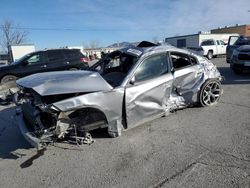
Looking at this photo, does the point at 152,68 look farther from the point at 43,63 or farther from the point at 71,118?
the point at 43,63

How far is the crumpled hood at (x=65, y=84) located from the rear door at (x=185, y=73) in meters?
1.80

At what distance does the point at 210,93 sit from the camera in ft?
20.7

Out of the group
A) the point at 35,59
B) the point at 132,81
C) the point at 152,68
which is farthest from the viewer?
the point at 35,59

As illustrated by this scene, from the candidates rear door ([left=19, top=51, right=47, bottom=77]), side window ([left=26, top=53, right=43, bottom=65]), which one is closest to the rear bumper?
rear door ([left=19, top=51, right=47, bottom=77])

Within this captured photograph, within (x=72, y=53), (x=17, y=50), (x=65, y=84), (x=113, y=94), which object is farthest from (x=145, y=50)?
(x=17, y=50)

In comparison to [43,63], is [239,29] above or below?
above

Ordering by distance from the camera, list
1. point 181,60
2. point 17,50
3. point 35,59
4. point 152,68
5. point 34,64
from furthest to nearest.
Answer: point 17,50
point 35,59
point 34,64
point 181,60
point 152,68

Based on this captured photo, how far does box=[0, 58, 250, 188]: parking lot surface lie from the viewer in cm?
337

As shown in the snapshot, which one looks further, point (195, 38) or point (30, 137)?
point (195, 38)

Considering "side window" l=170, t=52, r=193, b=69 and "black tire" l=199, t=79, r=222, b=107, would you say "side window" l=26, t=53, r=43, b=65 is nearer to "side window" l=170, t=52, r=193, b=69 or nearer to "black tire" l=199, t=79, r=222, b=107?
"side window" l=170, t=52, r=193, b=69

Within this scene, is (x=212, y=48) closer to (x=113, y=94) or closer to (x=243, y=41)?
(x=243, y=41)

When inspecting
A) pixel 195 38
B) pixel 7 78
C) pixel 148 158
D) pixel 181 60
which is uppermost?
pixel 195 38

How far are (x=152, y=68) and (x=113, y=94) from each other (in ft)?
3.85

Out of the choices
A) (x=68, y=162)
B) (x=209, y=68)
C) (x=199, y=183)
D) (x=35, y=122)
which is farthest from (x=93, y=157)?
(x=209, y=68)
